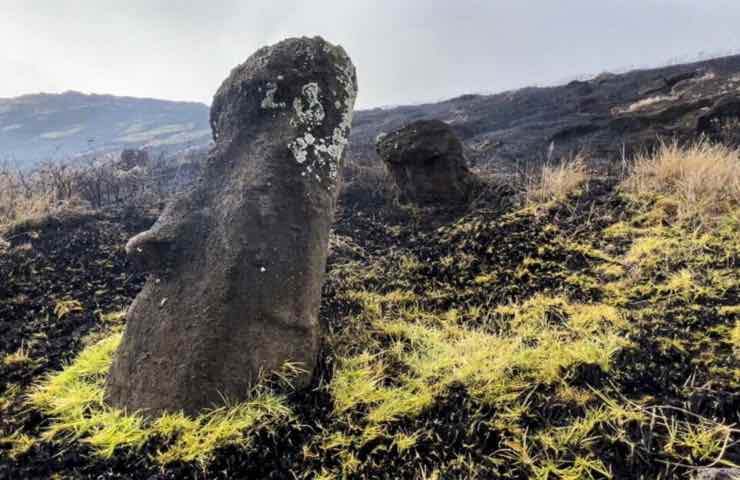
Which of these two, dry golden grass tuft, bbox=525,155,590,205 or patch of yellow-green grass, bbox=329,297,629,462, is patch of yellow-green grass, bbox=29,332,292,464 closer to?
patch of yellow-green grass, bbox=329,297,629,462

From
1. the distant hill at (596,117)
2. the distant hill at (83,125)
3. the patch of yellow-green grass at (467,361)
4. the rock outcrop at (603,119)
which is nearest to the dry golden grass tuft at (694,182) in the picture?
the rock outcrop at (603,119)

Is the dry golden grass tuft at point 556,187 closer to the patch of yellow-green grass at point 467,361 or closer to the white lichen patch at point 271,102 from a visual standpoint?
the patch of yellow-green grass at point 467,361

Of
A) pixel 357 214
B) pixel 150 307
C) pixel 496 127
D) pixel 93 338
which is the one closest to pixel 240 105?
pixel 150 307

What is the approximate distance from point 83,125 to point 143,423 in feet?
186

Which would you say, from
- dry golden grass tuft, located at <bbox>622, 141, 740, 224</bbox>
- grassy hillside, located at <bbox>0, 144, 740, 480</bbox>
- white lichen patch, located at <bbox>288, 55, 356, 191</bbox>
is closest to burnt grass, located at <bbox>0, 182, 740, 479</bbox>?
grassy hillside, located at <bbox>0, 144, 740, 480</bbox>

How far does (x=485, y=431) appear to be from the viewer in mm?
2061

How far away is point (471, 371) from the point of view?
2.44m

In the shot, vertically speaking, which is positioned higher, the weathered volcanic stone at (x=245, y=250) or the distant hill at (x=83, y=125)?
the distant hill at (x=83, y=125)

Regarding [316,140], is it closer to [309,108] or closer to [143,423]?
[309,108]

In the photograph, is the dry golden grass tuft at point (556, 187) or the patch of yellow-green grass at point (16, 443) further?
the dry golden grass tuft at point (556, 187)

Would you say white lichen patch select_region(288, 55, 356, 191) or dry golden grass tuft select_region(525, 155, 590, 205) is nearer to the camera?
white lichen patch select_region(288, 55, 356, 191)

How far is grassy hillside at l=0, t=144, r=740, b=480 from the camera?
192cm

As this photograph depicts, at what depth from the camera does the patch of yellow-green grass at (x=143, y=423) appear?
6.66ft

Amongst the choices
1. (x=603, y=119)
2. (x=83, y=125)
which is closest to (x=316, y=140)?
(x=603, y=119)
